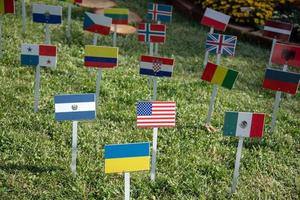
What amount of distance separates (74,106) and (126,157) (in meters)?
1.01

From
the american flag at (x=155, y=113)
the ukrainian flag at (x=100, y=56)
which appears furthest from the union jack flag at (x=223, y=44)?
the american flag at (x=155, y=113)

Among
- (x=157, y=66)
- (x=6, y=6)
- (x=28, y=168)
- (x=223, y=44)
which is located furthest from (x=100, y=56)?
(x=6, y=6)

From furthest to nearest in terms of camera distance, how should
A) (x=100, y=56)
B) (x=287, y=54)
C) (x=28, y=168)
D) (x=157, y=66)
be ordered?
(x=287, y=54) → (x=100, y=56) → (x=157, y=66) → (x=28, y=168)

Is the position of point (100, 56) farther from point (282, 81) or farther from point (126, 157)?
point (282, 81)

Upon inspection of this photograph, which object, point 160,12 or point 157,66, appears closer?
point 157,66

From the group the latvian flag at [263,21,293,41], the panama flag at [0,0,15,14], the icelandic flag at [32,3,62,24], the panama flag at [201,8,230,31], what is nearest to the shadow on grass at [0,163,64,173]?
the icelandic flag at [32,3,62,24]

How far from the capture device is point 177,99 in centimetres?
770

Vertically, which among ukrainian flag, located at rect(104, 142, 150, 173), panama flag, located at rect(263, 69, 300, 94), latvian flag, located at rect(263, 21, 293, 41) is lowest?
ukrainian flag, located at rect(104, 142, 150, 173)

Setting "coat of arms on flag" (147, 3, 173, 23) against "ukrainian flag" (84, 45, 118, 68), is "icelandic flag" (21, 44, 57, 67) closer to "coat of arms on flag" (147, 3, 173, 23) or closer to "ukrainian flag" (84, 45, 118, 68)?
"ukrainian flag" (84, 45, 118, 68)

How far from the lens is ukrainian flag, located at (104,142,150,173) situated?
4418 millimetres

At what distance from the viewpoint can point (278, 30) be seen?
8.83m

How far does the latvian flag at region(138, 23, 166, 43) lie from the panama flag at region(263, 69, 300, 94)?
207 centimetres

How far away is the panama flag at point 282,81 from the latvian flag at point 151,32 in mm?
2071

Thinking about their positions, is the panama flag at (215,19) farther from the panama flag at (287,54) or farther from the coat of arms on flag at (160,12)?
the panama flag at (287,54)
